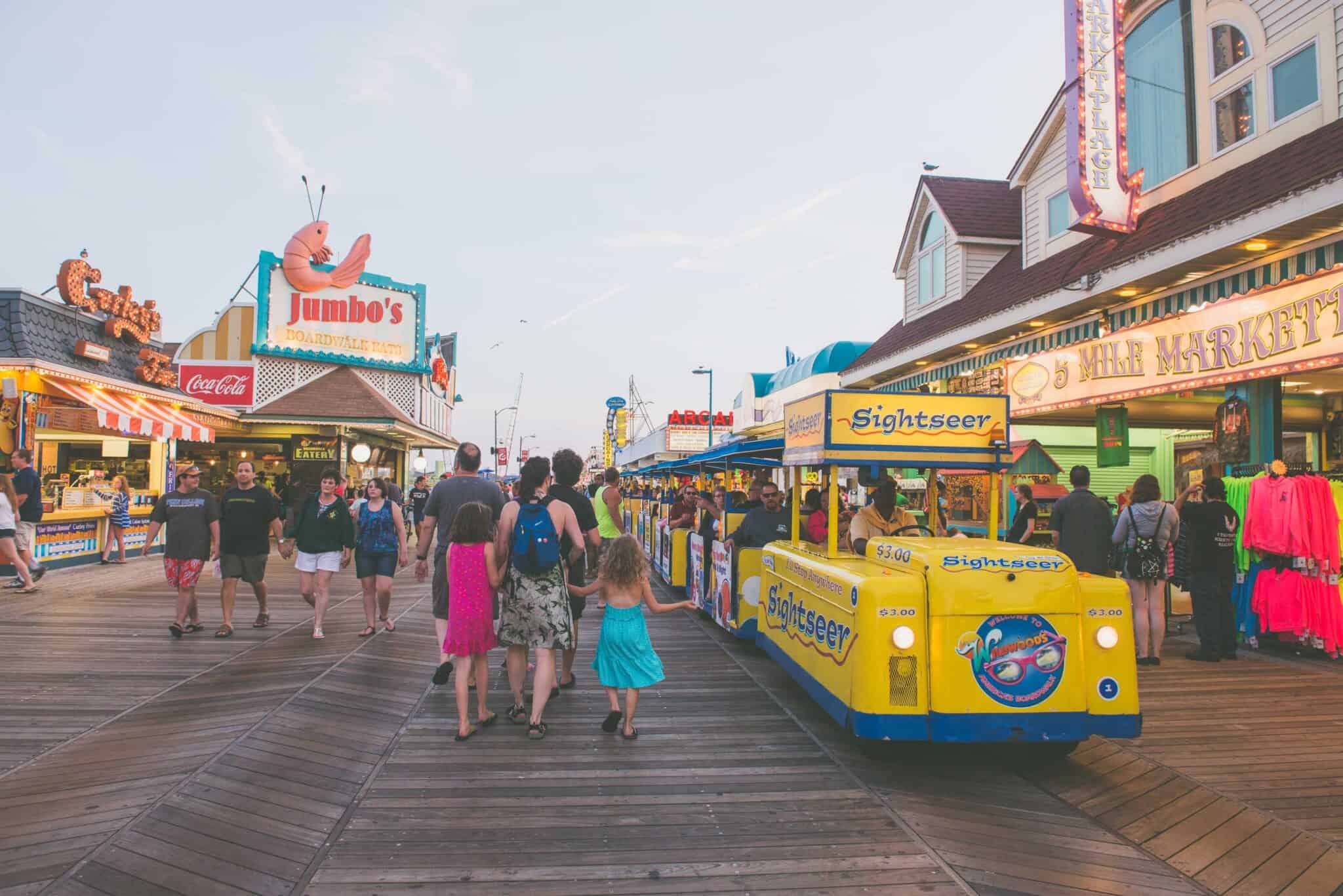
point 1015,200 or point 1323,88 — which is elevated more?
point 1015,200

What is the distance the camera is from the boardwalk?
11.6 feet

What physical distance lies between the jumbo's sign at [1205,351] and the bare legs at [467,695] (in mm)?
8059

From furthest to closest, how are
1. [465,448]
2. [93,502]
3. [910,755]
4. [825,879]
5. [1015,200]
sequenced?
[1015,200], [93,502], [465,448], [910,755], [825,879]

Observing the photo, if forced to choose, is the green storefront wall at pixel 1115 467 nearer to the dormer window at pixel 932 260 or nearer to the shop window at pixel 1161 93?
the dormer window at pixel 932 260

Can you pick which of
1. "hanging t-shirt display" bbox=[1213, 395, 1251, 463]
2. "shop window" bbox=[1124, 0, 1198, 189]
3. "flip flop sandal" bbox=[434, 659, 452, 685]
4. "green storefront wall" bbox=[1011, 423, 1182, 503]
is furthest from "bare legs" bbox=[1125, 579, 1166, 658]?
"green storefront wall" bbox=[1011, 423, 1182, 503]

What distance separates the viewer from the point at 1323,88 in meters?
8.66

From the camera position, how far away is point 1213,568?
26.0ft

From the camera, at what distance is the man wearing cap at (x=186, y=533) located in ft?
28.0

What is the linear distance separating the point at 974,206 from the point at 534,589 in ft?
48.9

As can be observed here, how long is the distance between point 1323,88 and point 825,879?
990 centimetres

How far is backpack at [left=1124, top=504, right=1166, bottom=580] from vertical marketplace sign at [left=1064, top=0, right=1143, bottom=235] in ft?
15.7

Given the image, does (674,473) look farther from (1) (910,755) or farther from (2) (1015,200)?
(1) (910,755)

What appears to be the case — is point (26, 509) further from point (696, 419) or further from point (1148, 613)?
point (696, 419)

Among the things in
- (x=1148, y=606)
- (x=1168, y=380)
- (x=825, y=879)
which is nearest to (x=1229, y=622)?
(x=1148, y=606)
